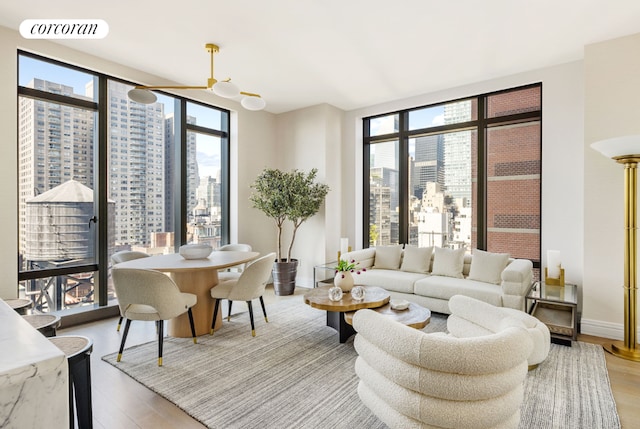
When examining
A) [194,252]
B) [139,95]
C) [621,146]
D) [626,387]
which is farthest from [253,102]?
[626,387]

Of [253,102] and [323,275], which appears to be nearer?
[253,102]

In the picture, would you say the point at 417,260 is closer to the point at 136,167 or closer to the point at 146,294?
the point at 146,294

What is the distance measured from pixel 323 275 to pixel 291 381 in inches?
121

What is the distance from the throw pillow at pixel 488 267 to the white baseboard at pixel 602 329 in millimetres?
895

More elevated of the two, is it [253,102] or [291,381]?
[253,102]

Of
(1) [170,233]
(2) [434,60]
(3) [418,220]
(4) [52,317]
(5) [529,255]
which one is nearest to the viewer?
(4) [52,317]

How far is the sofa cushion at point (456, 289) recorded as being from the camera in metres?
3.53

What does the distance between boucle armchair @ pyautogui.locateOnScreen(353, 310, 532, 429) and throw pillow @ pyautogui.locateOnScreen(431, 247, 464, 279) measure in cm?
271

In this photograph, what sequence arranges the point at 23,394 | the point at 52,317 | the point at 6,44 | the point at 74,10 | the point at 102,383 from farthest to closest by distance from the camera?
1. the point at 6,44
2. the point at 74,10
3. the point at 102,383
4. the point at 52,317
5. the point at 23,394

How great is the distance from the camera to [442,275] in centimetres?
432

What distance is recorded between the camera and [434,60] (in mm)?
3963

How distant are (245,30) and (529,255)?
4350 mm

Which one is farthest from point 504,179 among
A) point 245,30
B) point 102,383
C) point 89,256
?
point 89,256

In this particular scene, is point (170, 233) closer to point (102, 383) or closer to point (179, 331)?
point (179, 331)
